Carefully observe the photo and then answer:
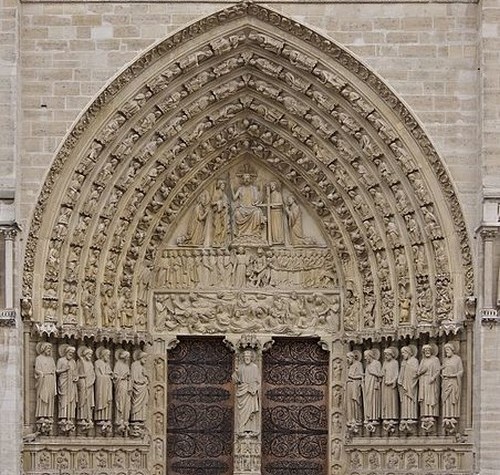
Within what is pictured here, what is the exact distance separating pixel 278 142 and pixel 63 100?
2.10 m

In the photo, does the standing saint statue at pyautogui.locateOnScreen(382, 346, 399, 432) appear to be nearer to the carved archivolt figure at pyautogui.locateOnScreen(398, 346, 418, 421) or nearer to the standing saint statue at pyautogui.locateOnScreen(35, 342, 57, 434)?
the carved archivolt figure at pyautogui.locateOnScreen(398, 346, 418, 421)

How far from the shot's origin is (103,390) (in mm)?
18875

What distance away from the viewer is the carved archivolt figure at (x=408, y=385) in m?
18.7

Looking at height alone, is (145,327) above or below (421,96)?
below

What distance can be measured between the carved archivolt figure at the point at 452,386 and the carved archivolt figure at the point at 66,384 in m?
3.35

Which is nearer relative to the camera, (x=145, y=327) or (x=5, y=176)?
(x=5, y=176)

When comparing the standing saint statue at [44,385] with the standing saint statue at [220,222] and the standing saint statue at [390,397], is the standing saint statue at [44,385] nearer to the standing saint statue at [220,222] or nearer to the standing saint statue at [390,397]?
the standing saint statue at [220,222]

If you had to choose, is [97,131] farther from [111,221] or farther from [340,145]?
[340,145]

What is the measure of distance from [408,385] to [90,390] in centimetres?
289

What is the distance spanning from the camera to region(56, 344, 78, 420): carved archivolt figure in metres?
18.7

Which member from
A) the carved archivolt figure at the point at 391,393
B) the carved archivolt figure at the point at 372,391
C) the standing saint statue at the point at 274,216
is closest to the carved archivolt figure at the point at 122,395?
the standing saint statue at the point at 274,216

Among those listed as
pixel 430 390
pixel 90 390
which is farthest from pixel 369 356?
pixel 90 390

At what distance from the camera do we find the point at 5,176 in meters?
18.2

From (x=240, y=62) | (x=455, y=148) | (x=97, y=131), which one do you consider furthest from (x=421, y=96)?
(x=97, y=131)
